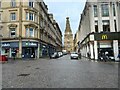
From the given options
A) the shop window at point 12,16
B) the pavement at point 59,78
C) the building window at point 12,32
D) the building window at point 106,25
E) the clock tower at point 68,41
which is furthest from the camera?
the clock tower at point 68,41

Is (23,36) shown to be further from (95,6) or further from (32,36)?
(95,6)

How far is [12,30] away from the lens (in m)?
43.0

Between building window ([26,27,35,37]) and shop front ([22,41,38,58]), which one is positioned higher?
building window ([26,27,35,37])

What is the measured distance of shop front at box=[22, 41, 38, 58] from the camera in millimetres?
42031

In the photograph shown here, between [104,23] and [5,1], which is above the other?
[5,1]

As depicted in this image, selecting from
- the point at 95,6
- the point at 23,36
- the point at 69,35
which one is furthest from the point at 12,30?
the point at 69,35

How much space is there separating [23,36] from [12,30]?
3.29 metres

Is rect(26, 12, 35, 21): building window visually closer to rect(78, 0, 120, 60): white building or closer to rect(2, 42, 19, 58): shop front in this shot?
rect(2, 42, 19, 58): shop front

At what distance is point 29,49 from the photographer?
43.2m

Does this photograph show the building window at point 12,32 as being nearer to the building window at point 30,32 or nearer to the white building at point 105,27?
the building window at point 30,32

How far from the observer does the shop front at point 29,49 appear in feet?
138

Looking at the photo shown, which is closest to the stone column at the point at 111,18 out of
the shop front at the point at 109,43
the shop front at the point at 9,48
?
the shop front at the point at 109,43

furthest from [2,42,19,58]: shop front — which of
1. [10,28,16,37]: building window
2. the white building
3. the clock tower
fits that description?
the clock tower

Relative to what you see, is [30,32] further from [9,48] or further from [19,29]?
[9,48]
